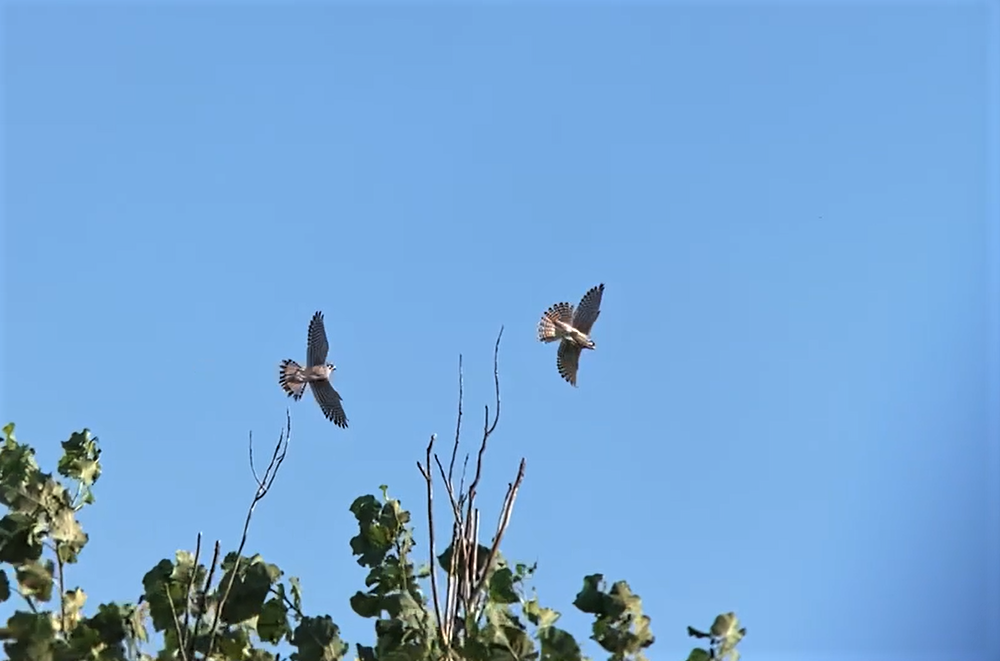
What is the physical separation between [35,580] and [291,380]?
18.3 feet

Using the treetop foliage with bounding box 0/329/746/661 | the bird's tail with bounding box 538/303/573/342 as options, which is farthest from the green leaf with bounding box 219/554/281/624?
the bird's tail with bounding box 538/303/573/342

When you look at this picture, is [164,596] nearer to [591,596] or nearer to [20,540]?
[20,540]

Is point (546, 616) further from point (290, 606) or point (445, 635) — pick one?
point (290, 606)

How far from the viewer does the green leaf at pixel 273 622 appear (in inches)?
233

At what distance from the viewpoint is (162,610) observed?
5.88 meters

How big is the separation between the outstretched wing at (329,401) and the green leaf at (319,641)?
5.92m

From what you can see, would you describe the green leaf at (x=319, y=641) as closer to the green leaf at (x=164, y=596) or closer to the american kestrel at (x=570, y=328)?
the green leaf at (x=164, y=596)

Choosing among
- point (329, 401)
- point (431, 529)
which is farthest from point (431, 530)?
point (329, 401)

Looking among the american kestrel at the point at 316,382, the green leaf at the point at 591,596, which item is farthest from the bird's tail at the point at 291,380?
the green leaf at the point at 591,596

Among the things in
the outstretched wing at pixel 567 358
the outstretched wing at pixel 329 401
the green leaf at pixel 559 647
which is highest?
the outstretched wing at pixel 567 358

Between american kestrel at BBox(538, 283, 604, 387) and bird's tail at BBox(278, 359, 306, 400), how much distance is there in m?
2.21

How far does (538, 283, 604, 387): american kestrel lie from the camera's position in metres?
12.9

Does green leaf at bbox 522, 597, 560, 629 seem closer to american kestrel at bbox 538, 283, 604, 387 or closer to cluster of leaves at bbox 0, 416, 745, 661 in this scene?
cluster of leaves at bbox 0, 416, 745, 661

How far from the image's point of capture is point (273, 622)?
19.5 ft
